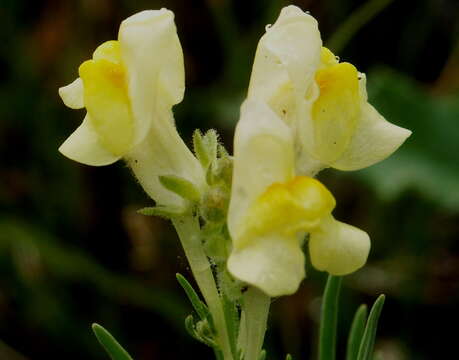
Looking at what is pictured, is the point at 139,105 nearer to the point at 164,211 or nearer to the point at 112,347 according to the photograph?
the point at 164,211

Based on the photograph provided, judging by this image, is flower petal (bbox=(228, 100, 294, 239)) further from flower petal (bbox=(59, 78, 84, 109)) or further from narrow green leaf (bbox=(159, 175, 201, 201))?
flower petal (bbox=(59, 78, 84, 109))

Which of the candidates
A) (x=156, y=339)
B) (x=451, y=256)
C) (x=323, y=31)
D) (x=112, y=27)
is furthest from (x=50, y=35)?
(x=451, y=256)

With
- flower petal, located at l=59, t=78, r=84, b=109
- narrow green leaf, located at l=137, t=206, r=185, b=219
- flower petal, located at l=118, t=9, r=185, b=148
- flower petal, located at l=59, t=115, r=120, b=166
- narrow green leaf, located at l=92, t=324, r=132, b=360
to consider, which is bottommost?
narrow green leaf, located at l=92, t=324, r=132, b=360

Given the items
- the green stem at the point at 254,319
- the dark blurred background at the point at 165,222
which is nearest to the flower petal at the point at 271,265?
the green stem at the point at 254,319

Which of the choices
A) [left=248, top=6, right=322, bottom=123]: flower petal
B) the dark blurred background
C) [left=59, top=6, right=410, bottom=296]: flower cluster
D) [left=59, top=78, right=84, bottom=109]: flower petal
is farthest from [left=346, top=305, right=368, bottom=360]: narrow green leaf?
the dark blurred background

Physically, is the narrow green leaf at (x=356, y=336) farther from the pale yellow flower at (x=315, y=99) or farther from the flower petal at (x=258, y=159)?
the flower petal at (x=258, y=159)

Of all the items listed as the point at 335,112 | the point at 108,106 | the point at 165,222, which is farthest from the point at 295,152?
the point at 165,222
